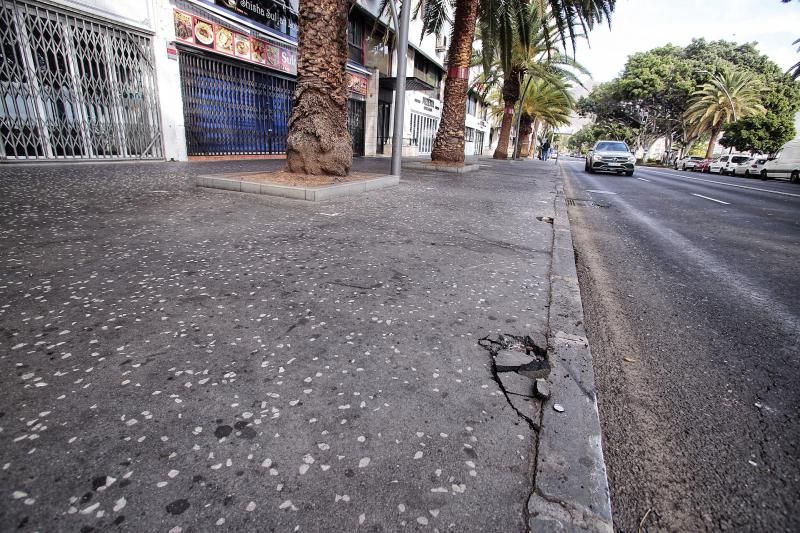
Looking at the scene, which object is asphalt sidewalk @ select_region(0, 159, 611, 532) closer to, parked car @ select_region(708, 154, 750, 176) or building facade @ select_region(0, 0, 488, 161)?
building facade @ select_region(0, 0, 488, 161)

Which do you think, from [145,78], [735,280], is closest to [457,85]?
[145,78]

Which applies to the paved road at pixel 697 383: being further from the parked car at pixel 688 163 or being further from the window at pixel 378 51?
the parked car at pixel 688 163

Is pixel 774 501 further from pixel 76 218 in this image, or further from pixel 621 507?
pixel 76 218

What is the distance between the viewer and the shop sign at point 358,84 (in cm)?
1672

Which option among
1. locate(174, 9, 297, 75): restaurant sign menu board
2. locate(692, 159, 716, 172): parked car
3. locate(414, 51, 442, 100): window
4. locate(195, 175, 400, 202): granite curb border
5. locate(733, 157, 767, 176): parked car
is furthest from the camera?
locate(692, 159, 716, 172): parked car

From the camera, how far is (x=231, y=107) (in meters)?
12.4

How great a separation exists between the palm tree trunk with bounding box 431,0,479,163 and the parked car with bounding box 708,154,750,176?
29.3m

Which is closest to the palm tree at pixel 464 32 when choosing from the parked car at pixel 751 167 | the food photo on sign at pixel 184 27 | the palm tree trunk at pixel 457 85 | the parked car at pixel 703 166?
the palm tree trunk at pixel 457 85

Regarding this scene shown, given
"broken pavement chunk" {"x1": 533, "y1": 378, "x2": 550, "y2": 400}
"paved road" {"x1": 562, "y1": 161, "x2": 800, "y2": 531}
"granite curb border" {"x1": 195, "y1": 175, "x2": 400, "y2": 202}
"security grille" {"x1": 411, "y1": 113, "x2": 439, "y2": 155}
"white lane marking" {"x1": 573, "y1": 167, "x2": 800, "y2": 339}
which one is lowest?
"paved road" {"x1": 562, "y1": 161, "x2": 800, "y2": 531}

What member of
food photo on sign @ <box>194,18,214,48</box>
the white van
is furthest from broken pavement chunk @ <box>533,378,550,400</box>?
the white van

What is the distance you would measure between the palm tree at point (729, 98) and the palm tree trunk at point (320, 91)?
45003 mm

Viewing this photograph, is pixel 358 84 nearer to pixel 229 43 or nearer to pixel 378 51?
pixel 378 51

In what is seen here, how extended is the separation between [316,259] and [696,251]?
4373mm

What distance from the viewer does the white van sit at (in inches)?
848
